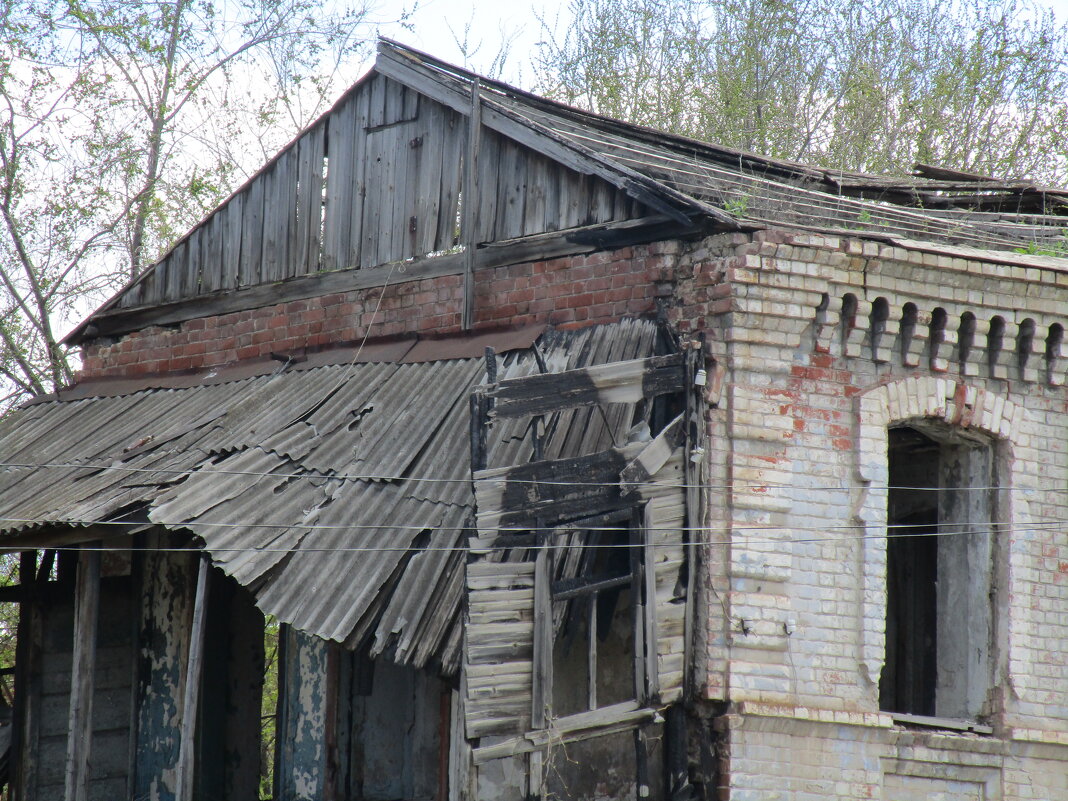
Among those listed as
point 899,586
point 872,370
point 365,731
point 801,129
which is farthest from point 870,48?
point 365,731

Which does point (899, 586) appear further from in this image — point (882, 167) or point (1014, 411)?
point (882, 167)

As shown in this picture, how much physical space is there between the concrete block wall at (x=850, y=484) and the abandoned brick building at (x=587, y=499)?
2 centimetres

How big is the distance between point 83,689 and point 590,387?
5058 millimetres

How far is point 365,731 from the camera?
10297 millimetres

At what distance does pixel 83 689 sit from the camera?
1043 cm

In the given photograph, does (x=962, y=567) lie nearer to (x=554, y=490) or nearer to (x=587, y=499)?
(x=587, y=499)

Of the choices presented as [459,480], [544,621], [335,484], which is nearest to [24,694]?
[335,484]

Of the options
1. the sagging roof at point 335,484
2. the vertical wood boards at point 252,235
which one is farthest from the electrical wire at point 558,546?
the vertical wood boards at point 252,235

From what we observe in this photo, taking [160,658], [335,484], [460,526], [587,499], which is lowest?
[160,658]

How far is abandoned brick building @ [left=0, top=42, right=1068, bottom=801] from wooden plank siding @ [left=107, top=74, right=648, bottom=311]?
0.04 meters

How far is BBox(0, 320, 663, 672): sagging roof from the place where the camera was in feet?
27.8

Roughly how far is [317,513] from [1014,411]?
5.06 meters

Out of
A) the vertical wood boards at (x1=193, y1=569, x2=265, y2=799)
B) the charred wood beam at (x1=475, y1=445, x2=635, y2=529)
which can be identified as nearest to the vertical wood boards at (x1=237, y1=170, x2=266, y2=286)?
the vertical wood boards at (x1=193, y1=569, x2=265, y2=799)

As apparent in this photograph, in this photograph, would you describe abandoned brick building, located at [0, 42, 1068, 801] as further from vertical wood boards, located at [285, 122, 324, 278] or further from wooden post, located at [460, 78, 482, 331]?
vertical wood boards, located at [285, 122, 324, 278]
